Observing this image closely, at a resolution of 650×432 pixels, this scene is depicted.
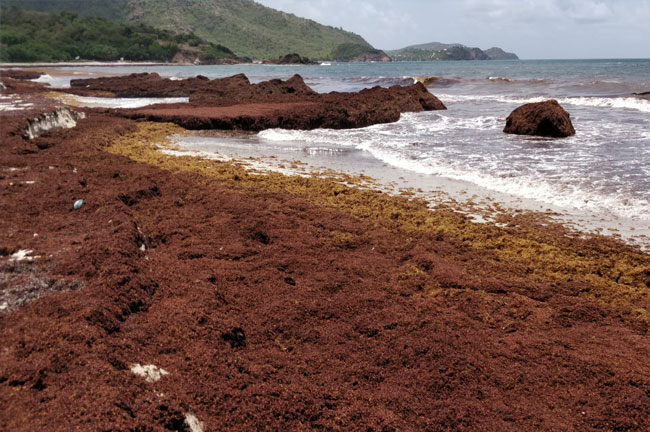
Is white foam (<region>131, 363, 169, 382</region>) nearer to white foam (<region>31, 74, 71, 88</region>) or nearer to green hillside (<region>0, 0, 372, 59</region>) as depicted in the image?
white foam (<region>31, 74, 71, 88</region>)

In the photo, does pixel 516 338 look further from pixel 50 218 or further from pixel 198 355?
pixel 50 218

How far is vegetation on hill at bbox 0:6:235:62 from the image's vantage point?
261 feet

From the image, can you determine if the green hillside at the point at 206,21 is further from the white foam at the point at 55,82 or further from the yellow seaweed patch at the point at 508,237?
the yellow seaweed patch at the point at 508,237

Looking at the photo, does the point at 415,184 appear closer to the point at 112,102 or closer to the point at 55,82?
the point at 112,102

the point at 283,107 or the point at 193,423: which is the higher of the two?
the point at 283,107

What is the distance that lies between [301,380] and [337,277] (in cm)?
152

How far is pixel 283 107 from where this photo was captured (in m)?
17.8

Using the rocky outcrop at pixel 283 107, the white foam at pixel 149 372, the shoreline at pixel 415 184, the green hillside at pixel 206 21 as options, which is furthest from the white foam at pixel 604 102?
the green hillside at pixel 206 21

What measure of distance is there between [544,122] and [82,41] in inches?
4352

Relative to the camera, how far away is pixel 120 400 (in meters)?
2.13

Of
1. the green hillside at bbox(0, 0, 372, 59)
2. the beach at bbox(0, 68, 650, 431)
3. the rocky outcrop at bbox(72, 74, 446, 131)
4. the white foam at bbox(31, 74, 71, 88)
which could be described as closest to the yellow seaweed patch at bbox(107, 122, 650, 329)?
the beach at bbox(0, 68, 650, 431)

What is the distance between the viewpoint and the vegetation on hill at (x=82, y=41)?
79.4 m

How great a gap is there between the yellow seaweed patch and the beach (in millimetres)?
32

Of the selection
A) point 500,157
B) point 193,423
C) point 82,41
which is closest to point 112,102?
point 500,157
